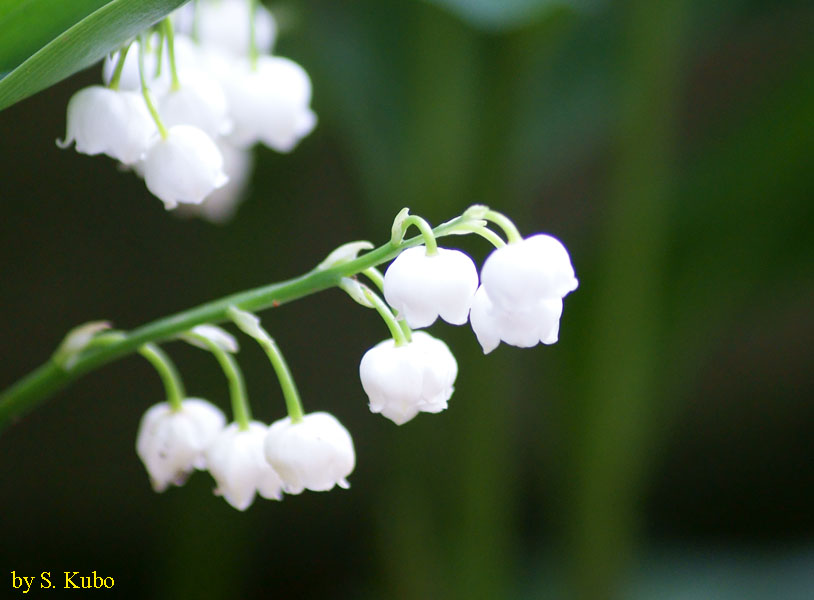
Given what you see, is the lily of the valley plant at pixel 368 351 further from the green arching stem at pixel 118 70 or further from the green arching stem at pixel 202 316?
the green arching stem at pixel 118 70

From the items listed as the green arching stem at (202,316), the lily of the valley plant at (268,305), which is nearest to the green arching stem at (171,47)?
the lily of the valley plant at (268,305)

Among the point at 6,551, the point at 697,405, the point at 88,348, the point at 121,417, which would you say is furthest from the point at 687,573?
the point at 88,348

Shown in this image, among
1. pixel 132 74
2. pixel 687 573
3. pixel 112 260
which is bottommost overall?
pixel 687 573

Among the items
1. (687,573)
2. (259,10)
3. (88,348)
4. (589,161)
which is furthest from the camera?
(589,161)

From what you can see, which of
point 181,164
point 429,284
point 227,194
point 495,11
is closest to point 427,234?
point 429,284

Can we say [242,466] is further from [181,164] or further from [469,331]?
[469,331]

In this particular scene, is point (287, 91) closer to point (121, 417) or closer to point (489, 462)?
point (489, 462)

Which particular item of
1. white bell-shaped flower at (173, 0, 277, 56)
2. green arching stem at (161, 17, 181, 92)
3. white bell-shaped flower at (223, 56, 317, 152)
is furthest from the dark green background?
green arching stem at (161, 17, 181, 92)

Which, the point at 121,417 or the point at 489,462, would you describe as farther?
the point at 121,417

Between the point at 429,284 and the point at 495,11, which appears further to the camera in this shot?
the point at 495,11
